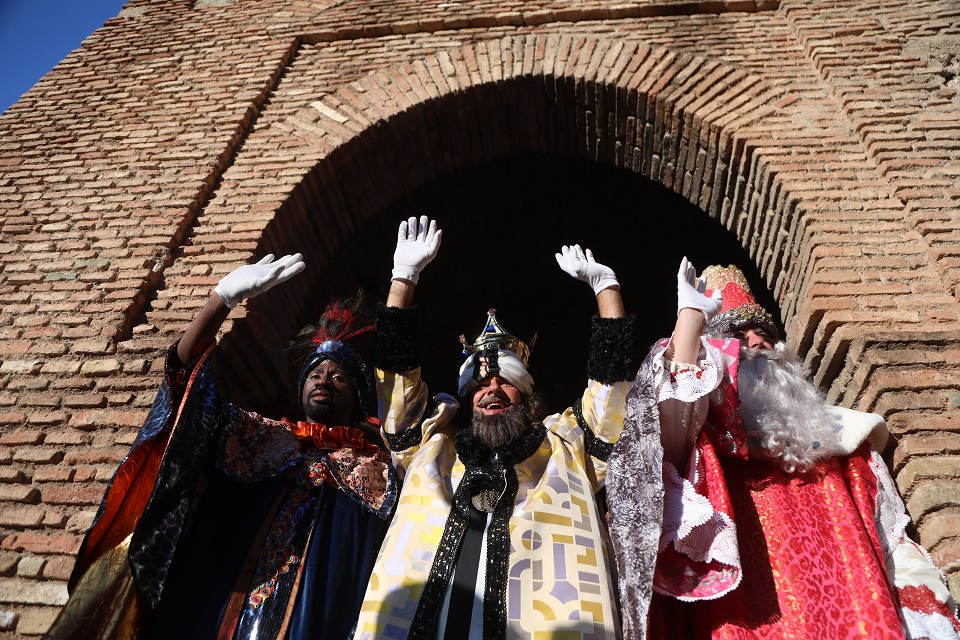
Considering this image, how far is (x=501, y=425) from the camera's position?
291 cm

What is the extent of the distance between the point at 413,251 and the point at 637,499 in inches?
54.3

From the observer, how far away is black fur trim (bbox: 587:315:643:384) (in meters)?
2.73

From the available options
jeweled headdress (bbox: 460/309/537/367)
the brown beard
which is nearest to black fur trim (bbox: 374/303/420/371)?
the brown beard

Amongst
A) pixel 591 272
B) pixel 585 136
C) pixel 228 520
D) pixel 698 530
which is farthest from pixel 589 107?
pixel 228 520

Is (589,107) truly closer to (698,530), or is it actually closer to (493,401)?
(493,401)

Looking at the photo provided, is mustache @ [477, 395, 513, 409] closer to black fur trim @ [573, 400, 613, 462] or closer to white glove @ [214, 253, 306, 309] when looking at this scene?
black fur trim @ [573, 400, 613, 462]

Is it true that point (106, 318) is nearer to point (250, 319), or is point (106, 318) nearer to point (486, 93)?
point (250, 319)

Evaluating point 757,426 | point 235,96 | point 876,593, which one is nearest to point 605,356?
point 757,426

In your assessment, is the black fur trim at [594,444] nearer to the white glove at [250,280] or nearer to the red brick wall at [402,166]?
the red brick wall at [402,166]

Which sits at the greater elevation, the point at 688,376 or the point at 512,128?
the point at 512,128

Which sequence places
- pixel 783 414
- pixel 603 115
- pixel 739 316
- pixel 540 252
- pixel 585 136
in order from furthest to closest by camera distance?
1. pixel 540 252
2. pixel 585 136
3. pixel 603 115
4. pixel 739 316
5. pixel 783 414

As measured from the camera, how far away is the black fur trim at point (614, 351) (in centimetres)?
273

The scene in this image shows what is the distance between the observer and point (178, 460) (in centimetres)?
278

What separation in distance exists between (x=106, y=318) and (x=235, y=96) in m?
1.84
